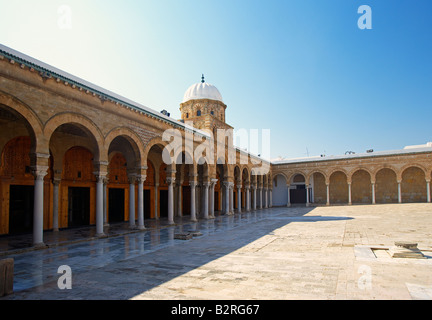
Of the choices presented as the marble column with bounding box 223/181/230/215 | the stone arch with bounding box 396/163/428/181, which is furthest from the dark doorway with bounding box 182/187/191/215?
the stone arch with bounding box 396/163/428/181

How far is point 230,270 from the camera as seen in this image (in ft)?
20.4

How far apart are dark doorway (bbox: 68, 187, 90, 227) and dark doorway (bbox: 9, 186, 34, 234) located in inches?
80.1

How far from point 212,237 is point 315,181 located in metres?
28.0

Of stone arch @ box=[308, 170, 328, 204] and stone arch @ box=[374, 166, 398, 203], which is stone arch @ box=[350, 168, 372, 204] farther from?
stone arch @ box=[308, 170, 328, 204]

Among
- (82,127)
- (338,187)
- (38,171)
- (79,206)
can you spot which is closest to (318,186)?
(338,187)

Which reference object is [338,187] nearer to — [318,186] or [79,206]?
[318,186]

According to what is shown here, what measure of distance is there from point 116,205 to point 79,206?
253cm

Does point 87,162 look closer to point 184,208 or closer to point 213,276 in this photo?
point 184,208

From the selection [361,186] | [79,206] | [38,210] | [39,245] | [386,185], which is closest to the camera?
[39,245]

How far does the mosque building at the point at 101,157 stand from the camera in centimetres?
930

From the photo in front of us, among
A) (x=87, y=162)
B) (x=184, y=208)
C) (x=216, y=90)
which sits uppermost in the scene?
(x=216, y=90)
